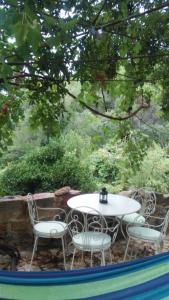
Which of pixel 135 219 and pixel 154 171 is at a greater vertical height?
pixel 135 219

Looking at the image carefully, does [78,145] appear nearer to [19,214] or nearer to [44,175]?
[44,175]

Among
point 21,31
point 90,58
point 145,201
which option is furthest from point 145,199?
point 21,31

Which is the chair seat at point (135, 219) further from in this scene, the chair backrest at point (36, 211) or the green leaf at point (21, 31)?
the green leaf at point (21, 31)

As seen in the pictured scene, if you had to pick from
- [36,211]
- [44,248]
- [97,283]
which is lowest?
[44,248]

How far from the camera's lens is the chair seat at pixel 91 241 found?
2.60 metres

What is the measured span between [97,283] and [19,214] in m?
1.89

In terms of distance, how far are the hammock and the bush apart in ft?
8.92

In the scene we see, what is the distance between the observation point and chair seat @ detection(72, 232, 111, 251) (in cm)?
260

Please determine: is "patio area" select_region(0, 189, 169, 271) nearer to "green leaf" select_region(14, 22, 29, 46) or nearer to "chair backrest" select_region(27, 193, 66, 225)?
"chair backrest" select_region(27, 193, 66, 225)

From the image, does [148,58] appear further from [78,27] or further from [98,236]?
[98,236]

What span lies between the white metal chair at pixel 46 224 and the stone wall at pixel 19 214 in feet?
0.23

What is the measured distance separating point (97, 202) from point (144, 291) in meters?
1.70

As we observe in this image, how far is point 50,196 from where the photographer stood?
329 cm

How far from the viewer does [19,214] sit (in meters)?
3.19
